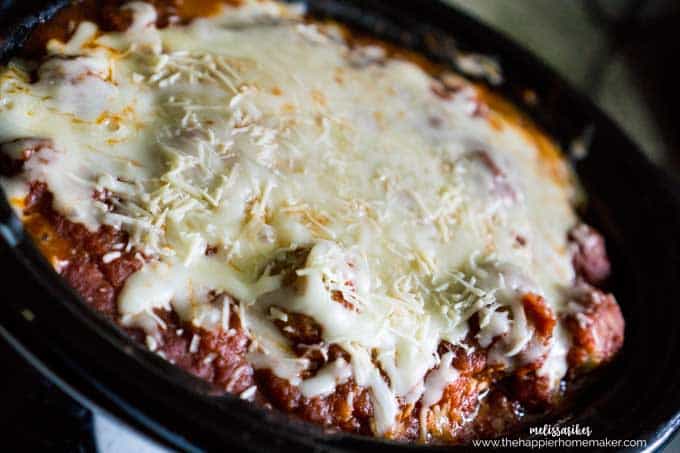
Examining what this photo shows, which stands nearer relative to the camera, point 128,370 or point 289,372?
point 128,370

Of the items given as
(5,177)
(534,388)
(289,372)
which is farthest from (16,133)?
(534,388)

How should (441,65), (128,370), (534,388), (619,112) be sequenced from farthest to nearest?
(619,112)
(441,65)
(534,388)
(128,370)

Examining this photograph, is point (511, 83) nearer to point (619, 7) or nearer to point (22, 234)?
point (22, 234)

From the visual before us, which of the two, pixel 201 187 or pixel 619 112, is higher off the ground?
pixel 201 187

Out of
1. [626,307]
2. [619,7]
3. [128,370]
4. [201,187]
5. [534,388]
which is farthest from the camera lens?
[619,7]
